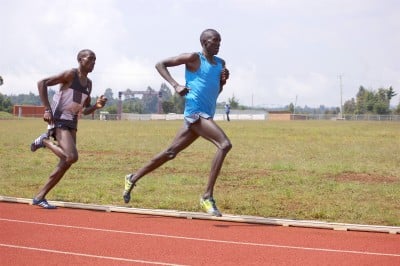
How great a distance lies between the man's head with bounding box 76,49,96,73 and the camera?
8.43 m

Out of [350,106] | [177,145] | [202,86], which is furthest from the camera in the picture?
[350,106]

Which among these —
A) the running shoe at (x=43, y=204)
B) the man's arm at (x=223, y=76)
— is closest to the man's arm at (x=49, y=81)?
the running shoe at (x=43, y=204)

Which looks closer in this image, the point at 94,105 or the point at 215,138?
the point at 215,138

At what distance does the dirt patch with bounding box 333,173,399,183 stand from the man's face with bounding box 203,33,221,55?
599 centimetres

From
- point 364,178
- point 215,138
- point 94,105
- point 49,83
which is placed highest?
point 49,83

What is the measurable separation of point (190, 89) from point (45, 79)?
76.7 inches

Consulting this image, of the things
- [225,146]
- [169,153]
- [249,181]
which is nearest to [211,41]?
[225,146]

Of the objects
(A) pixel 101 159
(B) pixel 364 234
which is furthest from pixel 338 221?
(A) pixel 101 159

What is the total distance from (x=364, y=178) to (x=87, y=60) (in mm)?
6995

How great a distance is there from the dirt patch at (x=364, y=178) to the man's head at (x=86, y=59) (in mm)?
6266

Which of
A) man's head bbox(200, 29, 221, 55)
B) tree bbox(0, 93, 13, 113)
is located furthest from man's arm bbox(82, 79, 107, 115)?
tree bbox(0, 93, 13, 113)

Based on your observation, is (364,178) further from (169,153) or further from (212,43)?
(212,43)

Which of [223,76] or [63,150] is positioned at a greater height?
[223,76]

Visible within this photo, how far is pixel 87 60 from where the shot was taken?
8.43 m
